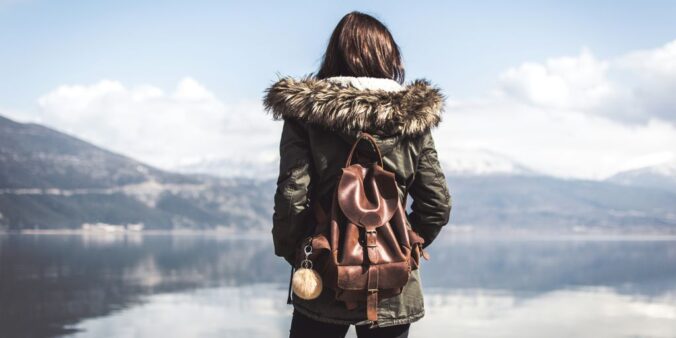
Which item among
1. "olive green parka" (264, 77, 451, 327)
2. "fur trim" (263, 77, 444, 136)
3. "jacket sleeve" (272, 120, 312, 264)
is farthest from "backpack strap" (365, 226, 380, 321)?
"fur trim" (263, 77, 444, 136)

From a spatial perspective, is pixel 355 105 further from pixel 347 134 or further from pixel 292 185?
pixel 292 185

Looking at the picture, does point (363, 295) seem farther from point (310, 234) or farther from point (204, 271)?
point (204, 271)

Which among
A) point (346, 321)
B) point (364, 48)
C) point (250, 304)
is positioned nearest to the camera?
point (346, 321)

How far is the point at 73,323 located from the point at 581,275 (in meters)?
24.2

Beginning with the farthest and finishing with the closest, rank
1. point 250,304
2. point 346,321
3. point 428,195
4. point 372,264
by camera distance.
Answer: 1. point 250,304
2. point 428,195
3. point 346,321
4. point 372,264

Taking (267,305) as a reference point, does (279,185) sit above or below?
above

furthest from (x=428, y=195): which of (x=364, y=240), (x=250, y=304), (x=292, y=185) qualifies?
(x=250, y=304)

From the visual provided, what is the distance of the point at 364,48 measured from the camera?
3.58 metres

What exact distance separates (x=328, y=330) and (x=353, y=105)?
3.00 ft

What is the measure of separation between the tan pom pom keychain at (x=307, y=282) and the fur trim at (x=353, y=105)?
0.51 meters

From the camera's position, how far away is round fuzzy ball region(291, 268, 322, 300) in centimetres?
334

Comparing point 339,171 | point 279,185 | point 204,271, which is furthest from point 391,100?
point 204,271

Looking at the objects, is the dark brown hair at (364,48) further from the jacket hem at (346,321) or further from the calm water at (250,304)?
the calm water at (250,304)

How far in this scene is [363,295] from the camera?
3371 millimetres
